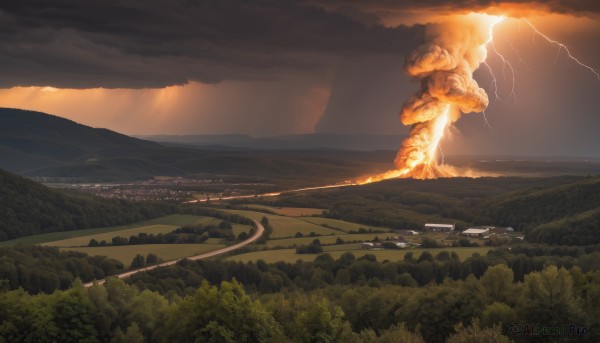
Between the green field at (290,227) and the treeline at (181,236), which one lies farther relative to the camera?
the green field at (290,227)

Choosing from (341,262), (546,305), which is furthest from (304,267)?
(546,305)

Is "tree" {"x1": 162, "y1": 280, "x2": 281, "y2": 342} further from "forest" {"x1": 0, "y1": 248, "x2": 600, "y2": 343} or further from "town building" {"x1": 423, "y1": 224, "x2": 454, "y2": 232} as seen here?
"town building" {"x1": 423, "y1": 224, "x2": 454, "y2": 232}

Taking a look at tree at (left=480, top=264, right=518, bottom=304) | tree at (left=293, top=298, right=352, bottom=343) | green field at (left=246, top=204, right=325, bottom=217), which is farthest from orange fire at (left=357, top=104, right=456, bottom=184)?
tree at (left=293, top=298, right=352, bottom=343)

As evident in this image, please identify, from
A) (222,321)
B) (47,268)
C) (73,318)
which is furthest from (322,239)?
(222,321)

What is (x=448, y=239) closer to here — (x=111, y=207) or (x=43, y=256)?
(x=43, y=256)

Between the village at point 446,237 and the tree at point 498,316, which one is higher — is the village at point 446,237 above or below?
below

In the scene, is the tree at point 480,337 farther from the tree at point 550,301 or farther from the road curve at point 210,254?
the road curve at point 210,254

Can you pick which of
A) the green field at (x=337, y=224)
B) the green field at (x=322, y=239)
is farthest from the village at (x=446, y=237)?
the green field at (x=337, y=224)
